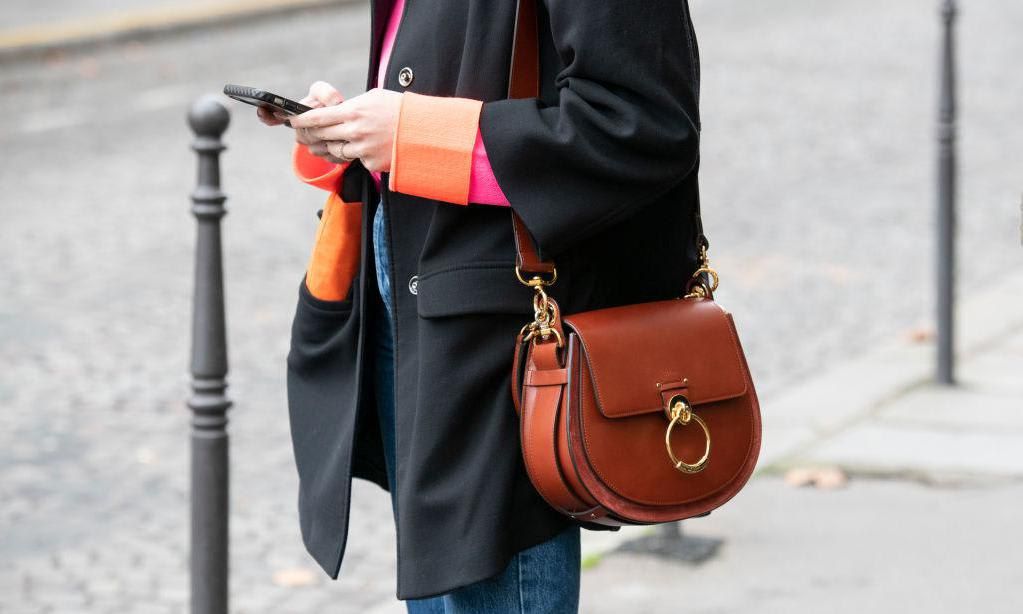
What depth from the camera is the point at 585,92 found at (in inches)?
78.0

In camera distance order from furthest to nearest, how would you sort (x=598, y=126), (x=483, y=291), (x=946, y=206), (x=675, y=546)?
(x=946, y=206) → (x=675, y=546) → (x=483, y=291) → (x=598, y=126)

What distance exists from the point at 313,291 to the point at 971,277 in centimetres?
544

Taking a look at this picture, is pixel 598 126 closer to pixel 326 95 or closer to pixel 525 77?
pixel 525 77

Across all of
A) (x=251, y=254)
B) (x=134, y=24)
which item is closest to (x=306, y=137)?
(x=251, y=254)

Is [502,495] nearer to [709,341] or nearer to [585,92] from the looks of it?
[709,341]

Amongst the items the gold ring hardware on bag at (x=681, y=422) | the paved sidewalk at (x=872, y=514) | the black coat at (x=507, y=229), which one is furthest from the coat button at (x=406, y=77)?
the paved sidewalk at (x=872, y=514)

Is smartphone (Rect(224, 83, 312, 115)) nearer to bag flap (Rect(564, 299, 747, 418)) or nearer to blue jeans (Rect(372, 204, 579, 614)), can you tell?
blue jeans (Rect(372, 204, 579, 614))

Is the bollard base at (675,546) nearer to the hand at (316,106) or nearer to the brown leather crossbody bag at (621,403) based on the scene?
the brown leather crossbody bag at (621,403)

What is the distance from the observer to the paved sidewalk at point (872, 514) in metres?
3.83

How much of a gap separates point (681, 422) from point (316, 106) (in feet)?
2.20

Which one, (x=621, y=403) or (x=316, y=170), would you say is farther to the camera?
(x=316, y=170)

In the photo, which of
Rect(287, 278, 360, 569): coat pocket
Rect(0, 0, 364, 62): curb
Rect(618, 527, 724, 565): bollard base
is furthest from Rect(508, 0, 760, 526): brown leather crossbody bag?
Rect(0, 0, 364, 62): curb

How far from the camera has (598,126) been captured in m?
1.98

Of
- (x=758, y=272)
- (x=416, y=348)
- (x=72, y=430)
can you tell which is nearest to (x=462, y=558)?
(x=416, y=348)
